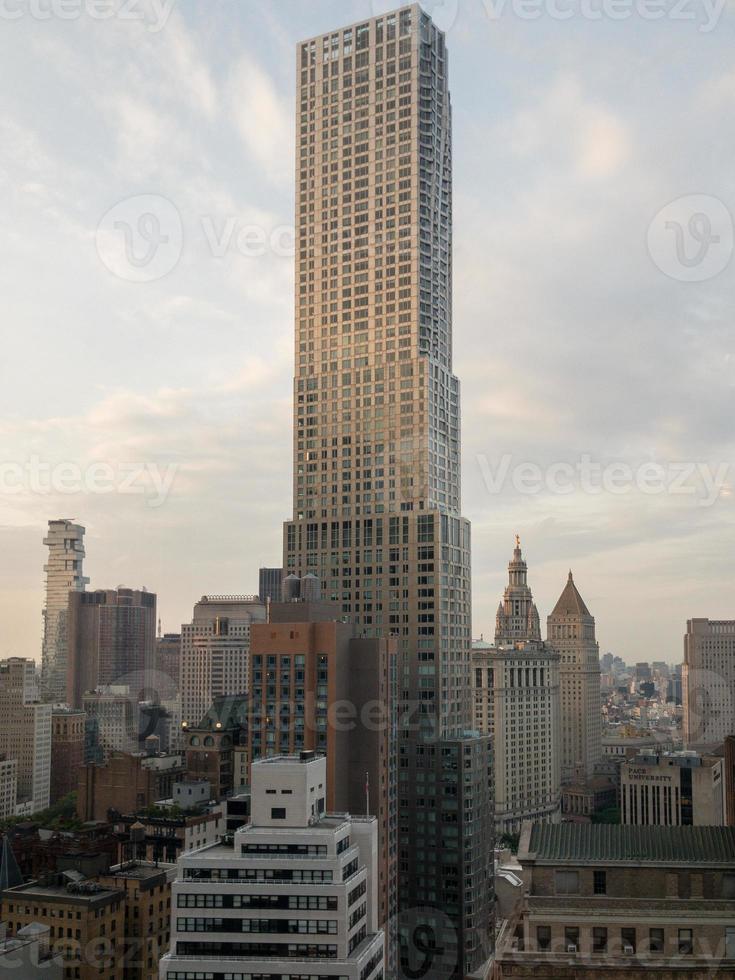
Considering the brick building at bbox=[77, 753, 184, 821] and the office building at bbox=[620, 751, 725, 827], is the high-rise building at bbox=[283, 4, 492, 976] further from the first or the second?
the office building at bbox=[620, 751, 725, 827]

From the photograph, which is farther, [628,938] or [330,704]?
[330,704]

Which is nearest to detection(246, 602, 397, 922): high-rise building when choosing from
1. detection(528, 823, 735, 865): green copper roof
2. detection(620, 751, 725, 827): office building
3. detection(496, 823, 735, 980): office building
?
detection(528, 823, 735, 865): green copper roof

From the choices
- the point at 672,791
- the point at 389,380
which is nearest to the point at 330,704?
the point at 389,380

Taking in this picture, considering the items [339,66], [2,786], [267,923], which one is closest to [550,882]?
[267,923]

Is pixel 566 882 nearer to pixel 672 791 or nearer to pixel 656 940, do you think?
pixel 656 940

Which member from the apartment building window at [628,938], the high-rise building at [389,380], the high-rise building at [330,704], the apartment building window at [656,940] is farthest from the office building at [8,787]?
the apartment building window at [656,940]
